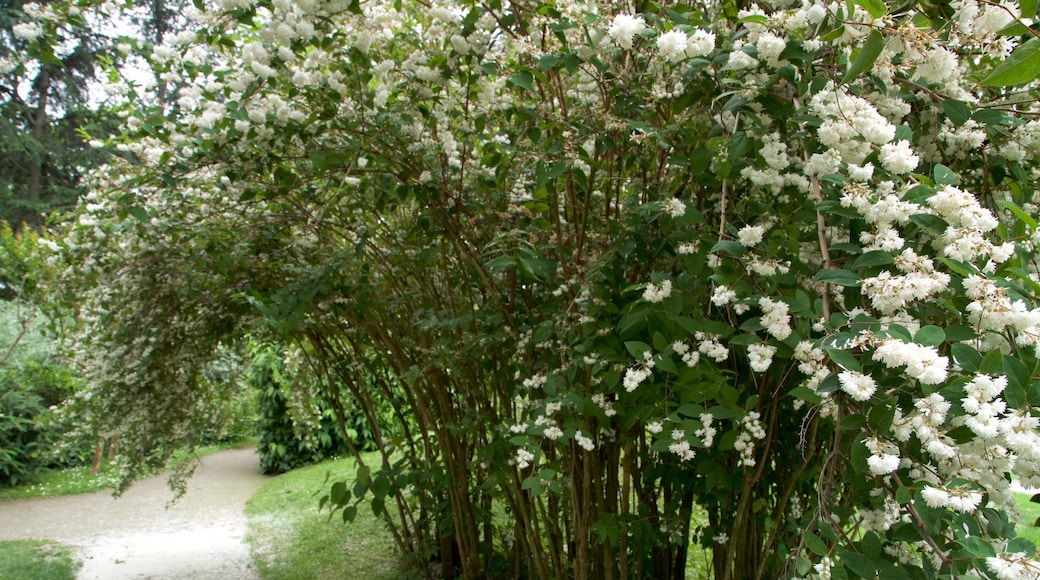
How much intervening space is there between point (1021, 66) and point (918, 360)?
0.44 meters

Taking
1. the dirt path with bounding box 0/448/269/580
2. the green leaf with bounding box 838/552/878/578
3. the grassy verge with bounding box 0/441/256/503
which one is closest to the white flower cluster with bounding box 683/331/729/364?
the green leaf with bounding box 838/552/878/578

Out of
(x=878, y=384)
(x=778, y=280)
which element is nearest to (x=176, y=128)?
(x=778, y=280)

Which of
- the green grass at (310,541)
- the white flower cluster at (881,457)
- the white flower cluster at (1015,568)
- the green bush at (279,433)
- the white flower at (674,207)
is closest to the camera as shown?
the white flower cluster at (1015,568)

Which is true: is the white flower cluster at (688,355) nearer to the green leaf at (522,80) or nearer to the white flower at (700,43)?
the white flower at (700,43)

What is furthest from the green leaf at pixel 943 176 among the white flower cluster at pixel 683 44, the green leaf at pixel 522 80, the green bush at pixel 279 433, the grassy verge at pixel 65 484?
the green bush at pixel 279 433

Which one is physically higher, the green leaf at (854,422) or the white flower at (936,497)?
the green leaf at (854,422)

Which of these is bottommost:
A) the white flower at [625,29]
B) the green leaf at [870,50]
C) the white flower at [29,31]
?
the green leaf at [870,50]

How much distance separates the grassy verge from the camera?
7.21m

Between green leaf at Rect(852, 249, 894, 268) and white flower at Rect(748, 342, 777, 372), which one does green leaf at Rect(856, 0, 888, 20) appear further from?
white flower at Rect(748, 342, 777, 372)

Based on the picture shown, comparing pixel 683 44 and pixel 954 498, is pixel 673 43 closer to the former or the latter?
pixel 683 44

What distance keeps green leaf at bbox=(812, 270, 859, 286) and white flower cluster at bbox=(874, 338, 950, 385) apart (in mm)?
184

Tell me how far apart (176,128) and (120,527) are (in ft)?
15.4

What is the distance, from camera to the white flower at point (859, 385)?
102 centimetres

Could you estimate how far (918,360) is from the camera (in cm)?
96
